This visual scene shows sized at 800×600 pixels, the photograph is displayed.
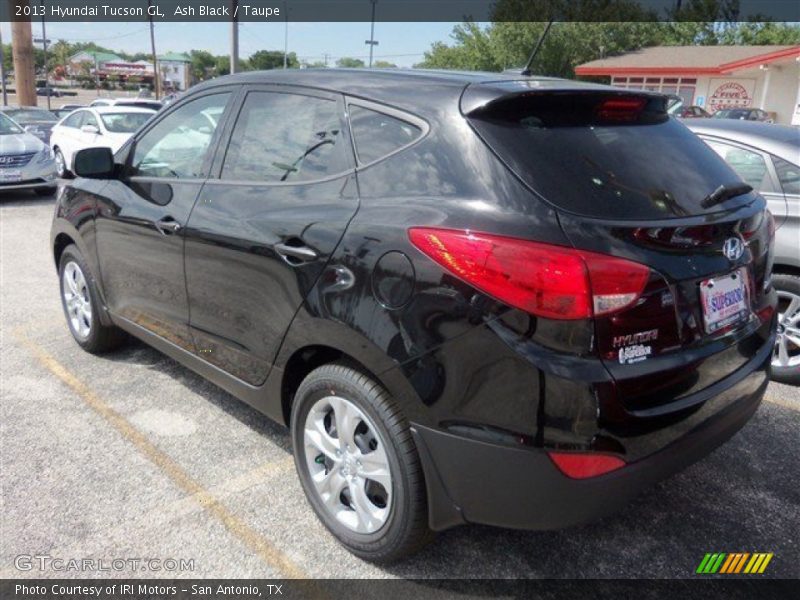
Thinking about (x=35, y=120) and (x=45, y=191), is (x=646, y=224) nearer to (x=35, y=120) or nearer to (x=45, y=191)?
(x=45, y=191)

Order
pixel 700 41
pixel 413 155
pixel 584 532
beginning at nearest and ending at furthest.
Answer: pixel 413 155, pixel 584 532, pixel 700 41

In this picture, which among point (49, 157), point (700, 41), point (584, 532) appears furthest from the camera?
point (700, 41)

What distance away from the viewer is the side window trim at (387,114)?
2314 mm

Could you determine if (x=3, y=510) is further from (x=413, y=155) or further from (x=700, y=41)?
(x=700, y=41)

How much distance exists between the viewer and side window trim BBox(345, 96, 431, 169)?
7.59ft

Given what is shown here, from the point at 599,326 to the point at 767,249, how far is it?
1.20 meters

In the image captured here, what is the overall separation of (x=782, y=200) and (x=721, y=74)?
3642cm

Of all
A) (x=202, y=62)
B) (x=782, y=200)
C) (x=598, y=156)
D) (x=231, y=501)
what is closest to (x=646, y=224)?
(x=598, y=156)

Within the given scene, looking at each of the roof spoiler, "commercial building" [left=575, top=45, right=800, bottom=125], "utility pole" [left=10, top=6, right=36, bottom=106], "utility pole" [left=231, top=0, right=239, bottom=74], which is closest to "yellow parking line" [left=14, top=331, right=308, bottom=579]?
the roof spoiler

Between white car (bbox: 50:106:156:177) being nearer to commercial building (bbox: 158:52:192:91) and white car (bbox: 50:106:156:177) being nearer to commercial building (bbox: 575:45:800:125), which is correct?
commercial building (bbox: 575:45:800:125)

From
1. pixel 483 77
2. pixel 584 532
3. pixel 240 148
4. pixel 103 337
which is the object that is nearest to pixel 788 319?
pixel 584 532

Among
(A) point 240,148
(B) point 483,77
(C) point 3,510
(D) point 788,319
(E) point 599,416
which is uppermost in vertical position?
(B) point 483,77

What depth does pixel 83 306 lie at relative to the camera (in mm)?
4387

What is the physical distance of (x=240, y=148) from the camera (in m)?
3.05
